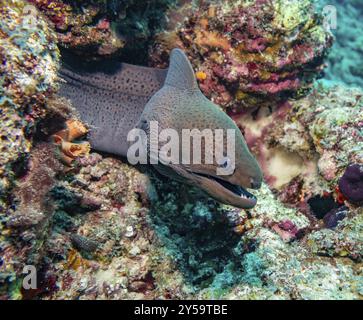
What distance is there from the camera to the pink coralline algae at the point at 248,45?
422 cm

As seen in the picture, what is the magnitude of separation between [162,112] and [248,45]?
1609 mm

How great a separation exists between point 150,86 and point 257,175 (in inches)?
90.5

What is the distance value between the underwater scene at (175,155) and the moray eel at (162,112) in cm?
2

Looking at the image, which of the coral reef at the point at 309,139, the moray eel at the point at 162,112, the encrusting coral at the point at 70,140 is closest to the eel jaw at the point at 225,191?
the moray eel at the point at 162,112

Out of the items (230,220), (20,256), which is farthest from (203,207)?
(20,256)

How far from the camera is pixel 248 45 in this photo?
423 cm

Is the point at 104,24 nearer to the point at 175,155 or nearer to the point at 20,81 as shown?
the point at 20,81

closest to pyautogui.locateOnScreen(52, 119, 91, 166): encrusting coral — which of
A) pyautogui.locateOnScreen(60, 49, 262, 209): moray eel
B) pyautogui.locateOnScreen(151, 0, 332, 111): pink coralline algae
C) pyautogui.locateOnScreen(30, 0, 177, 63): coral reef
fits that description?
pyautogui.locateOnScreen(60, 49, 262, 209): moray eel

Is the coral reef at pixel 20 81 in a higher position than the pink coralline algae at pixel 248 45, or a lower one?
lower

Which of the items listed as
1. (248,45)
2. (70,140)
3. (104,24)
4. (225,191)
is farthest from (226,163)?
(104,24)

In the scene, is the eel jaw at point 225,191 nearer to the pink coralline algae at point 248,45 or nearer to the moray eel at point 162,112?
the moray eel at point 162,112

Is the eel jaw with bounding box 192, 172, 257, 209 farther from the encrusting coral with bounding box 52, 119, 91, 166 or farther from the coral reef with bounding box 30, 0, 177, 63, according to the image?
the coral reef with bounding box 30, 0, 177, 63

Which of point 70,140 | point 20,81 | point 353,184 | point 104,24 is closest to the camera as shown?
point 20,81
